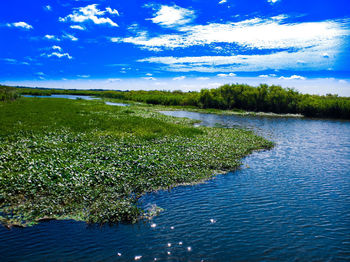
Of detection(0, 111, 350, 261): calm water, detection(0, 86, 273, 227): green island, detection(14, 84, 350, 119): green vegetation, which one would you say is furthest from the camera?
detection(14, 84, 350, 119): green vegetation

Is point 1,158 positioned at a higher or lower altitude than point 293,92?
lower

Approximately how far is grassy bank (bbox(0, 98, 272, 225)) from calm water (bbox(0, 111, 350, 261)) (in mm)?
839

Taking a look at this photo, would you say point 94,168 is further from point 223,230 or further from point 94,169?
point 223,230

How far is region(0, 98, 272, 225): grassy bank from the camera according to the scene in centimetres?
1048

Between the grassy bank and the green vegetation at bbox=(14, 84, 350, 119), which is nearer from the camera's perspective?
the grassy bank

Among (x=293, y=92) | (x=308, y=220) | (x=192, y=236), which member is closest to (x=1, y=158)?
(x=192, y=236)

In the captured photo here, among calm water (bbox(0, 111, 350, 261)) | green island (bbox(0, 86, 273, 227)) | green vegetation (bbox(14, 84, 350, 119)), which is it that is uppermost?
green vegetation (bbox(14, 84, 350, 119))

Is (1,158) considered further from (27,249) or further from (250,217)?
(250,217)

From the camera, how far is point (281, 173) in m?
17.1

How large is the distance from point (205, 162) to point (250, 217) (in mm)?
7186

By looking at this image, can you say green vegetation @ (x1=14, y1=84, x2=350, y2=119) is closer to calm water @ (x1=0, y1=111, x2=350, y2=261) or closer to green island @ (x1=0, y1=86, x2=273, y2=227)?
green island @ (x1=0, y1=86, x2=273, y2=227)

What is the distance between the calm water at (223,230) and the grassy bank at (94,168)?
2.75 ft

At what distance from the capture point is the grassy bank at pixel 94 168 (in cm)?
1048

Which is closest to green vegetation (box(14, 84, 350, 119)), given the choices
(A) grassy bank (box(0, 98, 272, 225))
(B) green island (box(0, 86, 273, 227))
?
(A) grassy bank (box(0, 98, 272, 225))
